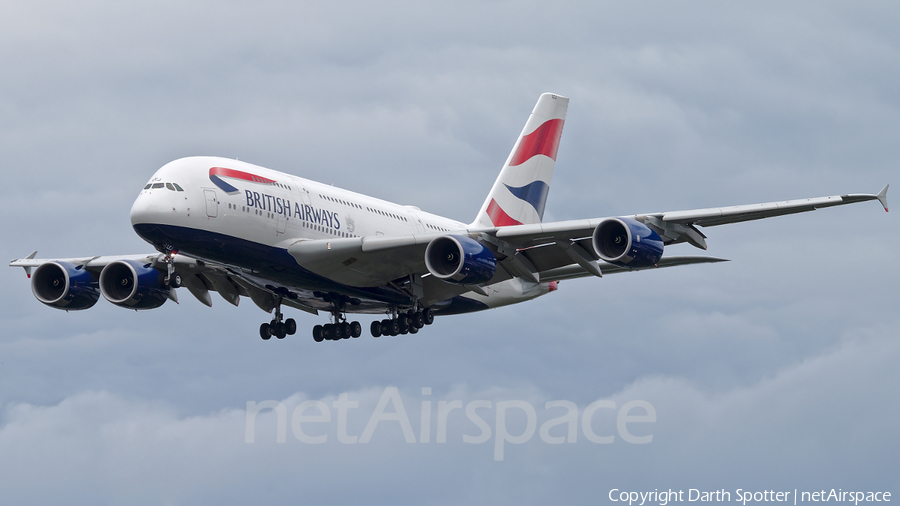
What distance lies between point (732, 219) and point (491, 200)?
15.8 m

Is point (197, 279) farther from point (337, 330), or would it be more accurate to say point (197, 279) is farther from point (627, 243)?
point (627, 243)

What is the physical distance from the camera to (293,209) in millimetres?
35000

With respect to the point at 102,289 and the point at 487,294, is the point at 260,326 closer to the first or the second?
the point at 102,289


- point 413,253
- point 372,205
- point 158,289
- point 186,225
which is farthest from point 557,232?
point 158,289

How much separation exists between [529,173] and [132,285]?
19.1m

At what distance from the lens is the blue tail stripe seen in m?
48.3

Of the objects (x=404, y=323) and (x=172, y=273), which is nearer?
(x=172, y=273)

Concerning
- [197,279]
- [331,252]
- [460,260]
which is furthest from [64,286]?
[460,260]

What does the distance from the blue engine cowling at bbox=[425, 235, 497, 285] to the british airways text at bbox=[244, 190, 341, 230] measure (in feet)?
13.4

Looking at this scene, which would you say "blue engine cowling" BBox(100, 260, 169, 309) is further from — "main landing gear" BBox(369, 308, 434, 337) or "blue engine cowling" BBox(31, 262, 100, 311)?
"main landing gear" BBox(369, 308, 434, 337)

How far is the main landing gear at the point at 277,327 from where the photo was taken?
4047 centimetres

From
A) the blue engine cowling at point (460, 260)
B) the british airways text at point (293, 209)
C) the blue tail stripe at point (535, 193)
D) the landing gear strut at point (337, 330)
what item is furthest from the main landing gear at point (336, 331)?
the blue tail stripe at point (535, 193)

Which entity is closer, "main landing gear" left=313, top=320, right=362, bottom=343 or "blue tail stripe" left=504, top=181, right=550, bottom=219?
"main landing gear" left=313, top=320, right=362, bottom=343

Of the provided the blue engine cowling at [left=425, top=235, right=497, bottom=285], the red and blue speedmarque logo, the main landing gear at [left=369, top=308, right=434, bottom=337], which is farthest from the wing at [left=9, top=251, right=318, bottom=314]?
the blue engine cowling at [left=425, top=235, right=497, bottom=285]
